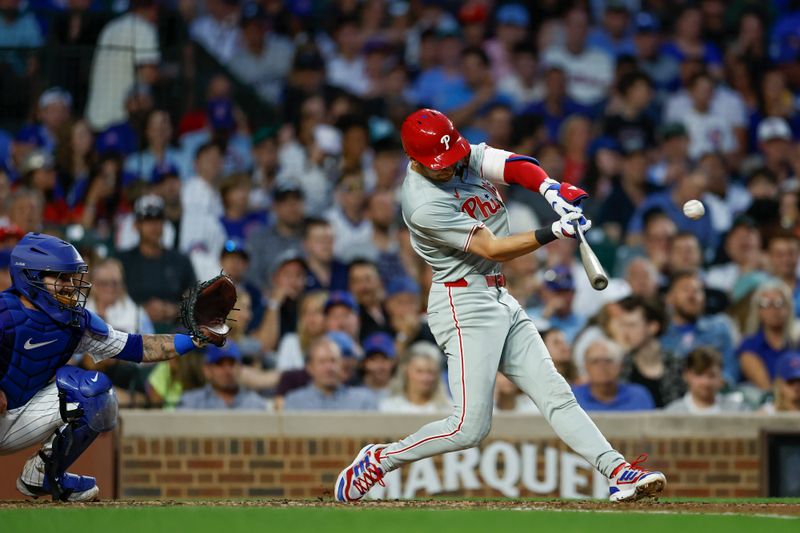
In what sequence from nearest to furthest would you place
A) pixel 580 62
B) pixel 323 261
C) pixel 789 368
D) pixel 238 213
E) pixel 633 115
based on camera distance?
pixel 789 368 → pixel 323 261 → pixel 238 213 → pixel 633 115 → pixel 580 62

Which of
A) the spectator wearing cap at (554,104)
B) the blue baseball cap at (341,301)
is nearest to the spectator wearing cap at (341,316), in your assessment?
the blue baseball cap at (341,301)

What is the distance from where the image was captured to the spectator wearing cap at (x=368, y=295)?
994cm

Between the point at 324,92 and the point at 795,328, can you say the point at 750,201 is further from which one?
the point at 324,92

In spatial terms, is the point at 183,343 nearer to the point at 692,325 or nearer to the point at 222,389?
the point at 222,389

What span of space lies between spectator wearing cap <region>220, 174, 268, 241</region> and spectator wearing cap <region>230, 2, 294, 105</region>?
1.78 m

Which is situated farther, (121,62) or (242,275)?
(242,275)

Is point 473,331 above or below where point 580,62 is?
below

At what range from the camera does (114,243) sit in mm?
9648

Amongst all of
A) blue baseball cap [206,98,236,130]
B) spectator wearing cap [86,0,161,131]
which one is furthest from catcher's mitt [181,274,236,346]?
blue baseball cap [206,98,236,130]

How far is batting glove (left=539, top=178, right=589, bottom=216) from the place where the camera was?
235 inches

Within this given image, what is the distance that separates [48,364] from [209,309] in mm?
734

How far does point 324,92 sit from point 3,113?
3.12m

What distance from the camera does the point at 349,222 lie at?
11.2 meters

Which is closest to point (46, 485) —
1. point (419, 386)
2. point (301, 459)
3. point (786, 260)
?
point (301, 459)
